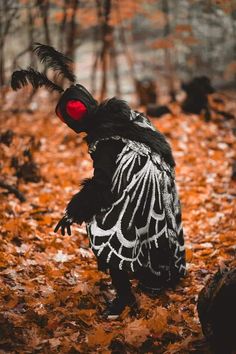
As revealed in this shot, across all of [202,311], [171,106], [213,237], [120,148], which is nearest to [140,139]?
[120,148]

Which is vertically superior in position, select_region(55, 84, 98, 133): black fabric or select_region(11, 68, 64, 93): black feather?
select_region(11, 68, 64, 93): black feather

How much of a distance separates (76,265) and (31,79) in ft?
6.28

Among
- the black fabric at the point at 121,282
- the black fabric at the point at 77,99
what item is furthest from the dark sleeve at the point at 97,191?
the black fabric at the point at 121,282

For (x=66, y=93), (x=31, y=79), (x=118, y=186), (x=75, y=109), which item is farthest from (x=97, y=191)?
(x=31, y=79)

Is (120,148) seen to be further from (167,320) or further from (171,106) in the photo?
(171,106)

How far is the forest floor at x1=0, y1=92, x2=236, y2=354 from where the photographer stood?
9.82ft

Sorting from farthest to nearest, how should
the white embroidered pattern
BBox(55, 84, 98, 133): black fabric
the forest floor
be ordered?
the white embroidered pattern, BBox(55, 84, 98, 133): black fabric, the forest floor

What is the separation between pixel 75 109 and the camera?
318 cm

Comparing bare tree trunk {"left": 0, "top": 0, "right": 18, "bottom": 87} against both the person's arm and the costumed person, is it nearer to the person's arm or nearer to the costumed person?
the costumed person

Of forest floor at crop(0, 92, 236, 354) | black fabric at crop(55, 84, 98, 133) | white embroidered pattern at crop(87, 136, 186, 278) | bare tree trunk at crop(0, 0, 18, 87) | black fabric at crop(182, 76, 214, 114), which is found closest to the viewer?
forest floor at crop(0, 92, 236, 354)

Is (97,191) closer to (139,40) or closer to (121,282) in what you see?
(121,282)

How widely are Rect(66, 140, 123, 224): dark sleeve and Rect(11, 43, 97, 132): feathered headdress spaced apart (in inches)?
10.3

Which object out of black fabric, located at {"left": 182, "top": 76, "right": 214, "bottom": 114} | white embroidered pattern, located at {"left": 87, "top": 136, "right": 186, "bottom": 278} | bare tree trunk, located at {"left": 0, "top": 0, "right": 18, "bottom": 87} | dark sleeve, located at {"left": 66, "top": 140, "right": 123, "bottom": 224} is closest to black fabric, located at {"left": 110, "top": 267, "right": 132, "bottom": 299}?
white embroidered pattern, located at {"left": 87, "top": 136, "right": 186, "bottom": 278}

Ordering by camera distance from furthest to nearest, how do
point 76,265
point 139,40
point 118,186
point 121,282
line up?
point 139,40 → point 76,265 → point 121,282 → point 118,186
